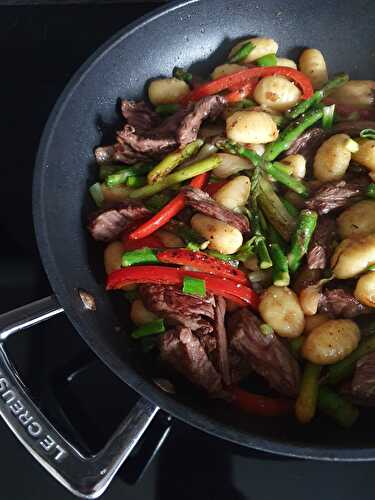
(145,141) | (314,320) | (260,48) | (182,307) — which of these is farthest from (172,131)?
(314,320)

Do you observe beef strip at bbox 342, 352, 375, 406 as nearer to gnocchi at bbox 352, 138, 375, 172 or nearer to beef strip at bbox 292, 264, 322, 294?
beef strip at bbox 292, 264, 322, 294

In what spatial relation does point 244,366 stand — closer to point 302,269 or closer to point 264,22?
point 302,269

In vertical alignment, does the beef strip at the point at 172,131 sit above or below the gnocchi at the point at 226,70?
below

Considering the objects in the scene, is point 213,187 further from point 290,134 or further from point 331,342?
point 331,342

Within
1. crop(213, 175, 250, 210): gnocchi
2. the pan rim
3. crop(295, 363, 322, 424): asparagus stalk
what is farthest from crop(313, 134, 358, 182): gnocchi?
the pan rim

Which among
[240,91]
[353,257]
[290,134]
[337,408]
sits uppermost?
[240,91]

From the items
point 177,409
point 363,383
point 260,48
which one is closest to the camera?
point 177,409

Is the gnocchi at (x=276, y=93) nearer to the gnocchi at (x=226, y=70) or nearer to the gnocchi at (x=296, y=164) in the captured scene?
the gnocchi at (x=226, y=70)

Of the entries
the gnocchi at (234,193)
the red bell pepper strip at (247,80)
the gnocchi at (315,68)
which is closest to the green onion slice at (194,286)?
the gnocchi at (234,193)
